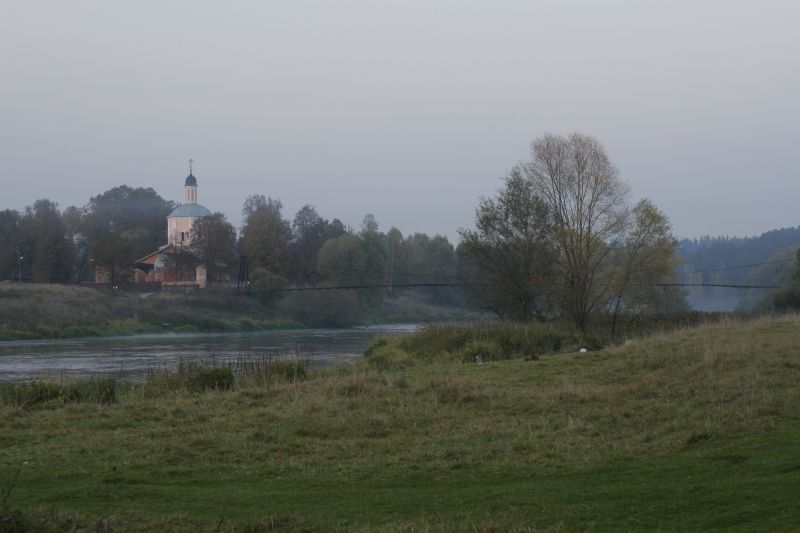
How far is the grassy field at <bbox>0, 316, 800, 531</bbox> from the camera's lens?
7949 mm

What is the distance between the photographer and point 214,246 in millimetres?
86812

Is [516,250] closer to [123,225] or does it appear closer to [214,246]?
[214,246]

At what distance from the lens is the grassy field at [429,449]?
7.95 meters

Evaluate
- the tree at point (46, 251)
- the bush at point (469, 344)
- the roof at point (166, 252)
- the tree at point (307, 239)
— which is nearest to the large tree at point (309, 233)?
the tree at point (307, 239)

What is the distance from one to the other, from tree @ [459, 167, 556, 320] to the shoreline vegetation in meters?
8.95

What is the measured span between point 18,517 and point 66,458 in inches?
174

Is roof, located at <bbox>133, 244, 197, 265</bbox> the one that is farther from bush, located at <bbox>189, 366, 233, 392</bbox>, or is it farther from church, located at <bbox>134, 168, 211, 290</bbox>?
bush, located at <bbox>189, 366, 233, 392</bbox>

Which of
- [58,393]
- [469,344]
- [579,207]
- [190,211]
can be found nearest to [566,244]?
[579,207]

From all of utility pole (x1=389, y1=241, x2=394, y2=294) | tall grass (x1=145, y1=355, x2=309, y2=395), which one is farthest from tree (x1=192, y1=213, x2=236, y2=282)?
tall grass (x1=145, y1=355, x2=309, y2=395)

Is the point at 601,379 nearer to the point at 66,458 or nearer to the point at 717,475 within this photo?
the point at 717,475

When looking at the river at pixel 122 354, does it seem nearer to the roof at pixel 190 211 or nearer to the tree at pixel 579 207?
the tree at pixel 579 207

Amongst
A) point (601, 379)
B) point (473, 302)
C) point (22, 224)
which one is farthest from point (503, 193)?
point (22, 224)

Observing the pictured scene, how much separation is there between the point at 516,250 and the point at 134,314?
110ft

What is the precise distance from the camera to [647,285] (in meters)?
42.7
